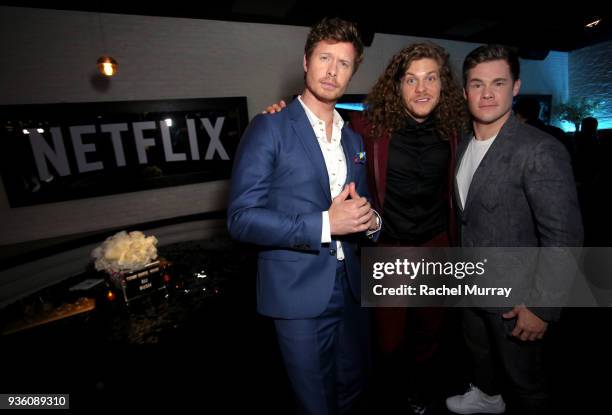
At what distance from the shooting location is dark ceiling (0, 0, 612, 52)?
4328mm

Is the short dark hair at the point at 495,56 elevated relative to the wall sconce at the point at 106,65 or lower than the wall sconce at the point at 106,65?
lower

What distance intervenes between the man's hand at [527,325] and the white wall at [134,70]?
472 centimetres

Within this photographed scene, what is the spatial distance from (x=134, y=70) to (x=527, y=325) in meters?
5.55

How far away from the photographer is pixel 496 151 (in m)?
1.47

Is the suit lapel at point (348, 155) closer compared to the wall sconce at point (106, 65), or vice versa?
the suit lapel at point (348, 155)

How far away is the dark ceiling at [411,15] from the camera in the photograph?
170 inches

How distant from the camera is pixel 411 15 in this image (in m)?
5.19

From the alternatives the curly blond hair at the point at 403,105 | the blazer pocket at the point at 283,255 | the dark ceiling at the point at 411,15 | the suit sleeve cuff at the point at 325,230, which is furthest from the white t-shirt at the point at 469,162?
the dark ceiling at the point at 411,15

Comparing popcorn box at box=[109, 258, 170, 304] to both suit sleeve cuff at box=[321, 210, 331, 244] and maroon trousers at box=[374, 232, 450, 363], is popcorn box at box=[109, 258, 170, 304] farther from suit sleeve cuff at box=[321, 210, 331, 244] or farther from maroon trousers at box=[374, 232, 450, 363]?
maroon trousers at box=[374, 232, 450, 363]

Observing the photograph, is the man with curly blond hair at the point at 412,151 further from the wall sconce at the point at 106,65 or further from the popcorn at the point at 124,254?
the wall sconce at the point at 106,65

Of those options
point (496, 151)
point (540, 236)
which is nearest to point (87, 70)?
point (496, 151)

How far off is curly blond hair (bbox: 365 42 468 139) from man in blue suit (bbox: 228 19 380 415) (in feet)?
1.66

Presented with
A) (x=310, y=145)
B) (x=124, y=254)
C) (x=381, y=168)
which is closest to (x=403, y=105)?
(x=381, y=168)

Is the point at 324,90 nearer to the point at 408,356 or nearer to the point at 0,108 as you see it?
the point at 408,356
